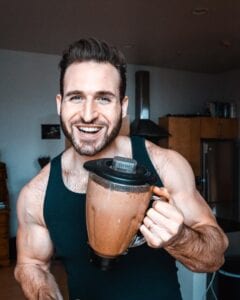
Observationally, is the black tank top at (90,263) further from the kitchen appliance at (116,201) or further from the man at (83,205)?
the kitchen appliance at (116,201)

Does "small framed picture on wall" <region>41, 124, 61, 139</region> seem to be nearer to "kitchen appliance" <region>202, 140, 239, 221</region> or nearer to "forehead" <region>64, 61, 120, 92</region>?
"kitchen appliance" <region>202, 140, 239, 221</region>

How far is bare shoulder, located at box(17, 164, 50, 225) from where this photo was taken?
3.95ft

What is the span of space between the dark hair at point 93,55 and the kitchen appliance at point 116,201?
0.36m

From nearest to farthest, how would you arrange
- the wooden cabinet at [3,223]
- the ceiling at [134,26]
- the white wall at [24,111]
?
1. the ceiling at [134,26]
2. the wooden cabinet at [3,223]
3. the white wall at [24,111]

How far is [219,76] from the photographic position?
606cm

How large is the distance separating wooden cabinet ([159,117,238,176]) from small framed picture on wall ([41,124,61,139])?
4.62ft

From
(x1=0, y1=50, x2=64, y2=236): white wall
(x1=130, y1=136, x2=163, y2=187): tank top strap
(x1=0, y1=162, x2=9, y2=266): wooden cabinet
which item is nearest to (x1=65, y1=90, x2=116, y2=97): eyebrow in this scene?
(x1=130, y1=136, x2=163, y2=187): tank top strap

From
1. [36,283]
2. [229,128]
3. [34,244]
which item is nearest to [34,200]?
[34,244]

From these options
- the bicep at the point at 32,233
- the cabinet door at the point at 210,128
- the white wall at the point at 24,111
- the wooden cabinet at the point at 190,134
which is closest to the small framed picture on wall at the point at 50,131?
the white wall at the point at 24,111

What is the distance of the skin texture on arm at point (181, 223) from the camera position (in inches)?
30.9

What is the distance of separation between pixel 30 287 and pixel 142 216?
596mm

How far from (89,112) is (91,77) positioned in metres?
0.10

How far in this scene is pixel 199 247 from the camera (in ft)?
3.10

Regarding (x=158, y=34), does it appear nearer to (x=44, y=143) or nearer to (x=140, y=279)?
(x=44, y=143)
